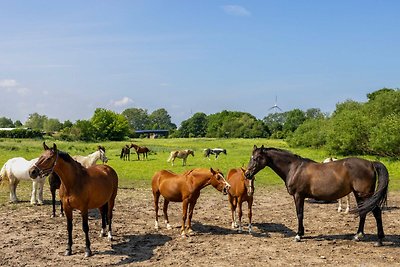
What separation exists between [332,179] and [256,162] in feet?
6.24

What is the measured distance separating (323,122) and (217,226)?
5043 centimetres

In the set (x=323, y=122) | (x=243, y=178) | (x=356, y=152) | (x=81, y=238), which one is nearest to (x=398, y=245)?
(x=243, y=178)

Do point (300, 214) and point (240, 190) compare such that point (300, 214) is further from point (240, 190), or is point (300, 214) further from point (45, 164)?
point (45, 164)

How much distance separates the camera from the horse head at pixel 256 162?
1030cm

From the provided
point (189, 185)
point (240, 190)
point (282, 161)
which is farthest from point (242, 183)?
point (189, 185)

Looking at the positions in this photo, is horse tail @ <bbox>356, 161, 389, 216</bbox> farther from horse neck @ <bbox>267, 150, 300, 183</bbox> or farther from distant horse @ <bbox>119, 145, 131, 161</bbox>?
distant horse @ <bbox>119, 145, 131, 161</bbox>

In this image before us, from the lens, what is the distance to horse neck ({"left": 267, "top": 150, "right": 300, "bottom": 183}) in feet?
34.7

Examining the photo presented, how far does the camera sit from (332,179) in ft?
33.0

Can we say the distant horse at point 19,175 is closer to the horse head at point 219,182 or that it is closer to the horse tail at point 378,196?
the horse head at point 219,182

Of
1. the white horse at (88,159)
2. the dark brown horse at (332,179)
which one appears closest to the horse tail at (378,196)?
the dark brown horse at (332,179)

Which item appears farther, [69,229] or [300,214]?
[300,214]

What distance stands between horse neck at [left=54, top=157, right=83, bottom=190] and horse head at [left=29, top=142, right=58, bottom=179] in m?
0.18

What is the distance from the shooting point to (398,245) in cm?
954

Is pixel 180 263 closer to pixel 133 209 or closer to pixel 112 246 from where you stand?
pixel 112 246
